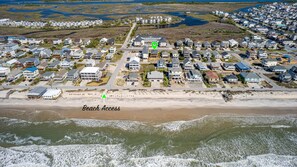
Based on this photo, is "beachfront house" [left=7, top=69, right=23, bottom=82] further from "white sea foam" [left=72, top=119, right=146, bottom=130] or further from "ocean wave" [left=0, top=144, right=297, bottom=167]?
"white sea foam" [left=72, top=119, right=146, bottom=130]

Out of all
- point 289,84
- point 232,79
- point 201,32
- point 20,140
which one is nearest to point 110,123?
point 20,140

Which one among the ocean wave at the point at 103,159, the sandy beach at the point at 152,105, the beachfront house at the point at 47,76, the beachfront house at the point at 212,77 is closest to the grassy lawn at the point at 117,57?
the beachfront house at the point at 47,76

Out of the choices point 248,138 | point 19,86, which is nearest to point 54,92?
point 19,86

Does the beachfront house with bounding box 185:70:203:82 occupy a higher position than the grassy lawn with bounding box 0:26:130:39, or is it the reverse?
the grassy lawn with bounding box 0:26:130:39

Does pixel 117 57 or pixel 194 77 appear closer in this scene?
pixel 194 77

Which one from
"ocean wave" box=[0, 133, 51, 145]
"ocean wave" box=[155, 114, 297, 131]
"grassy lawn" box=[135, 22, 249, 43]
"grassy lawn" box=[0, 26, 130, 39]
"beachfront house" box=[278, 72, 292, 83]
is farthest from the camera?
"grassy lawn" box=[0, 26, 130, 39]

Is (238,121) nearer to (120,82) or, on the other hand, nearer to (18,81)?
(120,82)

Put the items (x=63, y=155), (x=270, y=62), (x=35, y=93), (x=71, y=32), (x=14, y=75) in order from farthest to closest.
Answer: (x=71, y=32)
(x=270, y=62)
(x=14, y=75)
(x=35, y=93)
(x=63, y=155)

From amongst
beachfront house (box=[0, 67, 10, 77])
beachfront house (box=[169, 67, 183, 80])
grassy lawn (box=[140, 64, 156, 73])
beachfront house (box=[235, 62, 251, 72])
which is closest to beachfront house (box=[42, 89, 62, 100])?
beachfront house (box=[0, 67, 10, 77])
